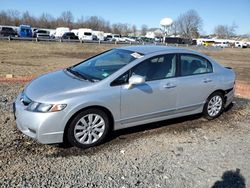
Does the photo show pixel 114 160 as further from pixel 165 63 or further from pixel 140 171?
pixel 165 63

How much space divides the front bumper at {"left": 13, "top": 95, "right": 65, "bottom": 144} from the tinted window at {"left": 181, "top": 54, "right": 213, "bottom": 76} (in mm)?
2520

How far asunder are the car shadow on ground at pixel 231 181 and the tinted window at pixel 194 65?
6.95ft

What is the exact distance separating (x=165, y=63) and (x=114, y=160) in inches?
81.6

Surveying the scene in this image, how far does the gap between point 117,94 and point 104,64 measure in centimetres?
100

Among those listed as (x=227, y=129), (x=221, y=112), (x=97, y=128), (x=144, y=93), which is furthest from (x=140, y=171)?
(x=221, y=112)

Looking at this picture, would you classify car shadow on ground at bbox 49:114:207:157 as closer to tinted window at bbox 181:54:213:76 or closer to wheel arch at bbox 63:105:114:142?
wheel arch at bbox 63:105:114:142

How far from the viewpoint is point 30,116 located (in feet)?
14.3

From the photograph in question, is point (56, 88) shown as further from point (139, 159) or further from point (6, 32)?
point (6, 32)

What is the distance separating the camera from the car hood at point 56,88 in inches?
176

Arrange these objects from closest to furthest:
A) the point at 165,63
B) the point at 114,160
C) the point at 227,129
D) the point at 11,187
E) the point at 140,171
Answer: the point at 11,187 → the point at 140,171 → the point at 114,160 → the point at 165,63 → the point at 227,129

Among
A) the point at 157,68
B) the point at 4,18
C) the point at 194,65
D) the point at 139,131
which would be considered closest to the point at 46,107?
the point at 139,131

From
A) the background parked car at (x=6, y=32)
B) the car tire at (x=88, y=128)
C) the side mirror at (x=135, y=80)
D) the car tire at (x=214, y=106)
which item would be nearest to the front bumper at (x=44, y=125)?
the car tire at (x=88, y=128)

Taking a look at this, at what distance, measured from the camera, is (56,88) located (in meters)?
4.68

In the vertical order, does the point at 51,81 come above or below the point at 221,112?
above
